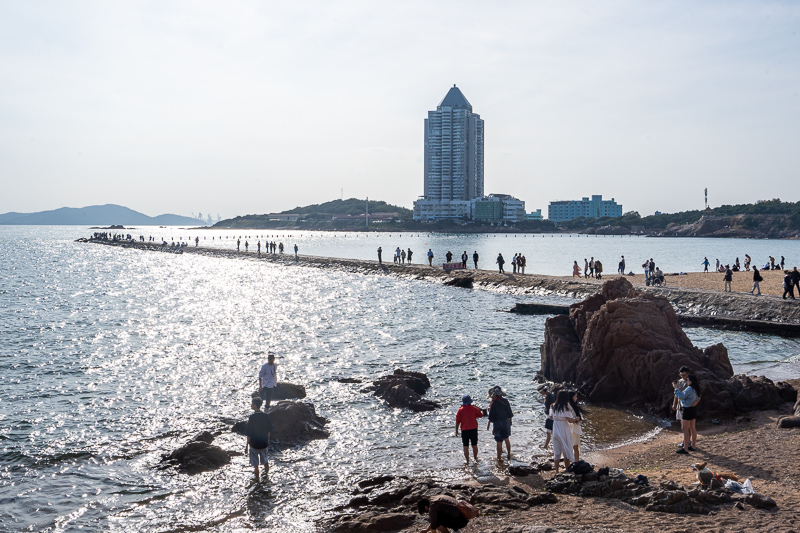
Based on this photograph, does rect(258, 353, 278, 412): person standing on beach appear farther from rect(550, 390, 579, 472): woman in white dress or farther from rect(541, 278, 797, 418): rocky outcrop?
rect(541, 278, 797, 418): rocky outcrop

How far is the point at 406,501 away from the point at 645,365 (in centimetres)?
949

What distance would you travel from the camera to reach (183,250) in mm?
113938

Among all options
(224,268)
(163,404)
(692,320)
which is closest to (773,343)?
(692,320)

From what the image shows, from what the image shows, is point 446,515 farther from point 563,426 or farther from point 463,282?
point 463,282

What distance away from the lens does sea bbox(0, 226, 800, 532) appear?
37.6 feet

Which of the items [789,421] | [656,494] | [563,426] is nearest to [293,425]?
[563,426]

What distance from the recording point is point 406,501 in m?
10.4

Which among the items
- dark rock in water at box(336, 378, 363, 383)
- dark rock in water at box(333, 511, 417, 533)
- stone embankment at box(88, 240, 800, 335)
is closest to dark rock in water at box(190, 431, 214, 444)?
dark rock in water at box(333, 511, 417, 533)

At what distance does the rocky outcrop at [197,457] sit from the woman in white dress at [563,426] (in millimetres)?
7104

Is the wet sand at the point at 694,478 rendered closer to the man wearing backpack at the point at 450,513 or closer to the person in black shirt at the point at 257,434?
the man wearing backpack at the point at 450,513

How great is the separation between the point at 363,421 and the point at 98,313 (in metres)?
30.1

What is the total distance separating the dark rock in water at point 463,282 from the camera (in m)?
51.0

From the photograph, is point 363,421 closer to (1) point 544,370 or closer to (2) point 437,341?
(1) point 544,370

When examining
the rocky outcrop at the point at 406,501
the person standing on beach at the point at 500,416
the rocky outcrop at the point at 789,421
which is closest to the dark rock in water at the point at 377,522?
the rocky outcrop at the point at 406,501
